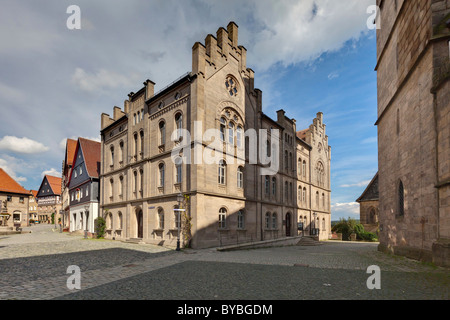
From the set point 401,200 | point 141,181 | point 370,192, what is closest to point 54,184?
point 141,181

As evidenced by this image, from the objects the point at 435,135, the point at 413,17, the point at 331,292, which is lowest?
the point at 331,292

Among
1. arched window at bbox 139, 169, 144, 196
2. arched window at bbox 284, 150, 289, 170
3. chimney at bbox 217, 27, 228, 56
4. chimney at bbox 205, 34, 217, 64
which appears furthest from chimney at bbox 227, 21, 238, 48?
arched window at bbox 139, 169, 144, 196

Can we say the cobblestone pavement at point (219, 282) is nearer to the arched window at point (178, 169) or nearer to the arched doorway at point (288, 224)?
the arched window at point (178, 169)

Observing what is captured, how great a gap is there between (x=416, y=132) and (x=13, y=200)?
2281 inches

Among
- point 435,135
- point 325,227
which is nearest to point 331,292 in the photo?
point 435,135

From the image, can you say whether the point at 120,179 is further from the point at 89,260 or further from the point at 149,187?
the point at 89,260

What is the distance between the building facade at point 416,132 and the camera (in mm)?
10727

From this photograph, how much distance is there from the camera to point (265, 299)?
21.8 feet

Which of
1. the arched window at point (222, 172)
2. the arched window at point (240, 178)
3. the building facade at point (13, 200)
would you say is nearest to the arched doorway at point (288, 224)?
the arched window at point (240, 178)

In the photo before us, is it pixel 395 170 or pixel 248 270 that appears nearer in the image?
pixel 248 270

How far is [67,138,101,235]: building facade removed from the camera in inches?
1273

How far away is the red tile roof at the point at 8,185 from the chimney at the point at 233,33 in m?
46.3

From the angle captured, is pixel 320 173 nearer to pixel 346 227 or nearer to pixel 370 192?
pixel 346 227
